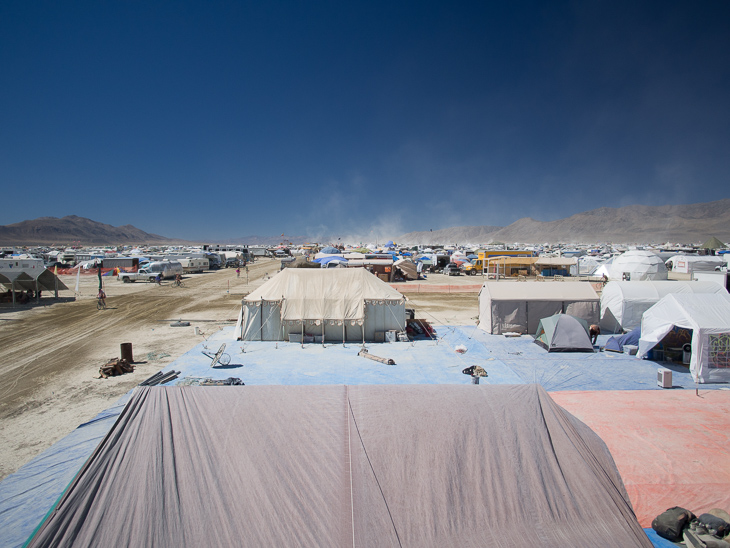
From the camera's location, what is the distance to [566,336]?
14773mm

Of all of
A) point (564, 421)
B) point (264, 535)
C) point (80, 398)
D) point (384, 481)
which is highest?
point (564, 421)

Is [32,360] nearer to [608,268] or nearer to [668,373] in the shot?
[668,373]

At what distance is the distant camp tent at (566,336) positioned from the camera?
14.6 metres

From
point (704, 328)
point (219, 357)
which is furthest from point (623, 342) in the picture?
point (219, 357)

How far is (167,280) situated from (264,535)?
42.6 metres

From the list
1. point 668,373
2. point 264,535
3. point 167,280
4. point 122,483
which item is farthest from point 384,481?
point 167,280

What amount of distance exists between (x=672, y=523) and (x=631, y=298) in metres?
14.2

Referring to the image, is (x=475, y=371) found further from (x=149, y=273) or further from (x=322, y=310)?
(x=149, y=273)

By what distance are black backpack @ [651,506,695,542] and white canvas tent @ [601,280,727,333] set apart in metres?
13.6

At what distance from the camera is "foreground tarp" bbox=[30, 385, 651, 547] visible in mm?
3721

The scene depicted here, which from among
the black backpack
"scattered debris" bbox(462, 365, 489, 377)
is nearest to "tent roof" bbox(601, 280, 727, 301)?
"scattered debris" bbox(462, 365, 489, 377)

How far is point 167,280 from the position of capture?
41031 millimetres

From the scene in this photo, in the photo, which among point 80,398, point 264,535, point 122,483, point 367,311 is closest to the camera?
point 264,535

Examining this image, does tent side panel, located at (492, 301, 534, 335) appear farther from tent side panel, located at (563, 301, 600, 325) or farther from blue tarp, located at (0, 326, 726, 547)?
tent side panel, located at (563, 301, 600, 325)
